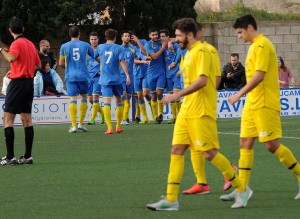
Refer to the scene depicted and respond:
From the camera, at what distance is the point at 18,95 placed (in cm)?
1580

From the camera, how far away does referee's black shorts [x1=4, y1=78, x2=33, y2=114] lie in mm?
15797

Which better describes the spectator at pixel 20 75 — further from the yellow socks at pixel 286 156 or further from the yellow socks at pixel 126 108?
the yellow socks at pixel 126 108

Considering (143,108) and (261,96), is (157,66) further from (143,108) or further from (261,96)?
(261,96)

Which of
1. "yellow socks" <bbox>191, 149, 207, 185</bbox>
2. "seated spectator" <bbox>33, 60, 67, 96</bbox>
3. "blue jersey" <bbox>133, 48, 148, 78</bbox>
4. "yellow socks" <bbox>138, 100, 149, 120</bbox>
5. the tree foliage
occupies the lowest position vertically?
"yellow socks" <bbox>138, 100, 149, 120</bbox>

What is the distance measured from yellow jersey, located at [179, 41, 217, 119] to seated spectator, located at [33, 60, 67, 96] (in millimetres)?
16525

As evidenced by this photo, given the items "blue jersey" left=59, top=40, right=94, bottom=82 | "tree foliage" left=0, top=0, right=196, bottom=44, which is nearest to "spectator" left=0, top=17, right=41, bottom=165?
"blue jersey" left=59, top=40, right=94, bottom=82

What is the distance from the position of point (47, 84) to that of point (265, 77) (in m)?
17.2

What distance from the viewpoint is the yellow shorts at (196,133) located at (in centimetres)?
1134

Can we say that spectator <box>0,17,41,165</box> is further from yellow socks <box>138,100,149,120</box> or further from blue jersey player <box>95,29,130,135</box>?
yellow socks <box>138,100,149,120</box>

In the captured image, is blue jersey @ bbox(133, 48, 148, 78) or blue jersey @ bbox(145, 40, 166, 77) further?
blue jersey @ bbox(133, 48, 148, 78)

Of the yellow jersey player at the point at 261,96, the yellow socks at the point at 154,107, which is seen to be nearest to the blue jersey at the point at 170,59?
the yellow socks at the point at 154,107

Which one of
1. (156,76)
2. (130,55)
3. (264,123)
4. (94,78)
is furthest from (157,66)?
(264,123)

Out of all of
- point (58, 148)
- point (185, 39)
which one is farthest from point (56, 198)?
point (58, 148)

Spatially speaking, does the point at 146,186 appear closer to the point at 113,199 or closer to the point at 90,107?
the point at 113,199
